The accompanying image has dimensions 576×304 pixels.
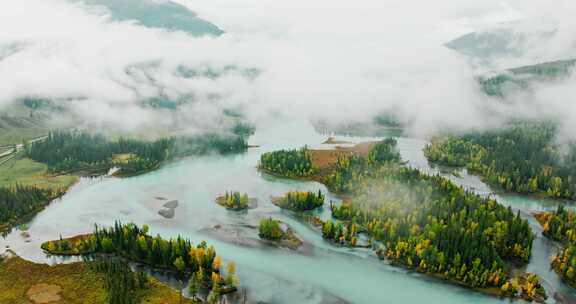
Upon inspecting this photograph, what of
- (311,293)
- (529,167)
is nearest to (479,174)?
(529,167)

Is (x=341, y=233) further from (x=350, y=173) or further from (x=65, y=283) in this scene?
(x=65, y=283)

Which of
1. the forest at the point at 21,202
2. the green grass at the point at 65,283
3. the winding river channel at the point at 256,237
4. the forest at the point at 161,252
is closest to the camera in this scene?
the green grass at the point at 65,283

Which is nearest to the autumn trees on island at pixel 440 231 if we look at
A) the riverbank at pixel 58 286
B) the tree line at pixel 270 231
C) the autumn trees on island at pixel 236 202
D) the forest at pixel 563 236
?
the forest at pixel 563 236

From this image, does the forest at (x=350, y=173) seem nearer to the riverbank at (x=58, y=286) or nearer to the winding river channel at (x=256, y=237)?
the winding river channel at (x=256, y=237)

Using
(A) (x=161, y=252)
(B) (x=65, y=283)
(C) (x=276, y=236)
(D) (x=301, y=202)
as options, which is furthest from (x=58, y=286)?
(D) (x=301, y=202)

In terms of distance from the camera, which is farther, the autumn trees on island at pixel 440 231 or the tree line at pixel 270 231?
the tree line at pixel 270 231

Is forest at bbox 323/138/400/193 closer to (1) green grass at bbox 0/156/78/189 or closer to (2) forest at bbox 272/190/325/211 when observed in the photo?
(2) forest at bbox 272/190/325/211
